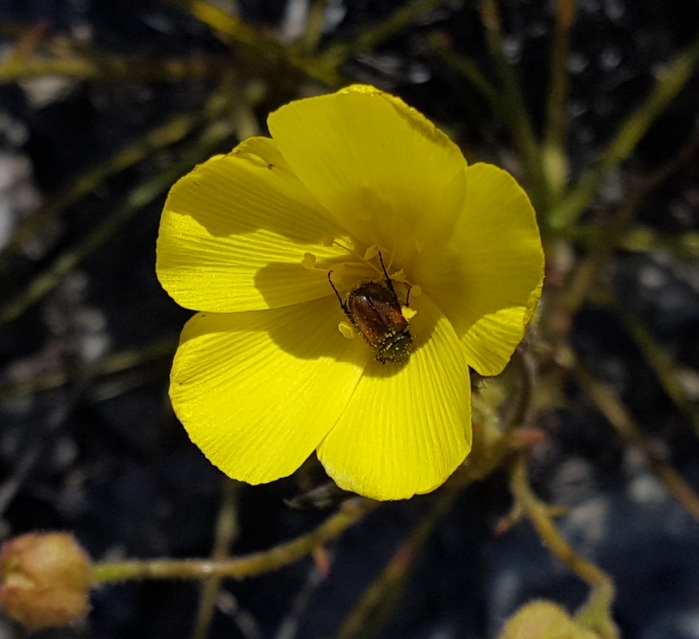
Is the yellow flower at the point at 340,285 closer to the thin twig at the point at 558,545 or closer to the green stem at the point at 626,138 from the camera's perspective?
the thin twig at the point at 558,545

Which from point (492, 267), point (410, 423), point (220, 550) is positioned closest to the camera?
point (492, 267)

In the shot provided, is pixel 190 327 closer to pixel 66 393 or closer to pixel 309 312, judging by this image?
pixel 309 312

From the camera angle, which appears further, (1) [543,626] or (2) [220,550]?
(2) [220,550]

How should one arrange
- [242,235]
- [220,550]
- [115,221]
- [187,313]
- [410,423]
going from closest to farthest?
[410,423] < [242,235] < [220,550] < [115,221] < [187,313]

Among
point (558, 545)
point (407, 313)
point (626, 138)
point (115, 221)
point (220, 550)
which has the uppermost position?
point (407, 313)

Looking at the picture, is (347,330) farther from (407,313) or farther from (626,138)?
(626,138)

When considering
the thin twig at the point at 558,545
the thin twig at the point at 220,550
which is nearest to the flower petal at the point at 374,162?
the thin twig at the point at 558,545

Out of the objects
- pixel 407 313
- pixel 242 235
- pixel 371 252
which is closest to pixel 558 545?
pixel 407 313
